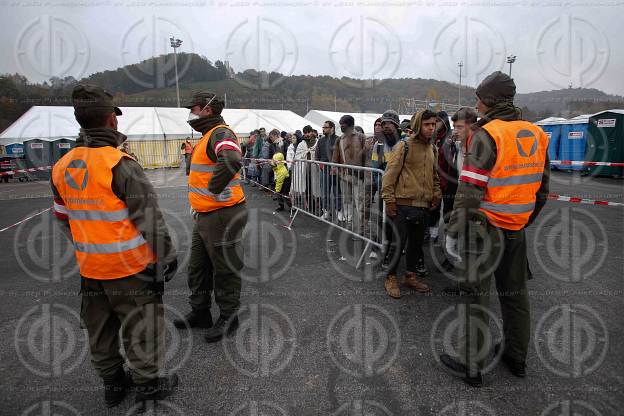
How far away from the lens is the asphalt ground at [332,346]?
2264 millimetres

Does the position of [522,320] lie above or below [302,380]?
above

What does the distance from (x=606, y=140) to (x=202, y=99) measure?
625 inches

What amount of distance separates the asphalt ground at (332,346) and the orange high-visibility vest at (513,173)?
1.15 meters

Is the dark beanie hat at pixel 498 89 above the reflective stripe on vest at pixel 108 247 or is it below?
above

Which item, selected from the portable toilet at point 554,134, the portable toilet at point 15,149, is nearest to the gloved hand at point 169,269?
the portable toilet at point 554,134

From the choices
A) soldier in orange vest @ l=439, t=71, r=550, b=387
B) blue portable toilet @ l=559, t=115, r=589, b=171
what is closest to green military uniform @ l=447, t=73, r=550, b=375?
soldier in orange vest @ l=439, t=71, r=550, b=387

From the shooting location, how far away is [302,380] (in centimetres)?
248

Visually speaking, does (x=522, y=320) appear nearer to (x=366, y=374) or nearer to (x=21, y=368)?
(x=366, y=374)

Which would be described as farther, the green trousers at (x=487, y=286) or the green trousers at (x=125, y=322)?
the green trousers at (x=487, y=286)

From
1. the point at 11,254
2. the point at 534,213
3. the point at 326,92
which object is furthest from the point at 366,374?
the point at 326,92

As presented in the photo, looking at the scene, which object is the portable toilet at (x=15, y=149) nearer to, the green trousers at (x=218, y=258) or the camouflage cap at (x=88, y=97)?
the green trousers at (x=218, y=258)

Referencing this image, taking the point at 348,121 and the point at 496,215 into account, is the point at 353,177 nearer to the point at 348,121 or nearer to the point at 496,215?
the point at 348,121

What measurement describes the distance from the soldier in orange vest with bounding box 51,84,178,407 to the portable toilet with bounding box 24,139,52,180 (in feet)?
62.8

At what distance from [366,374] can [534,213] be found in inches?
66.0
